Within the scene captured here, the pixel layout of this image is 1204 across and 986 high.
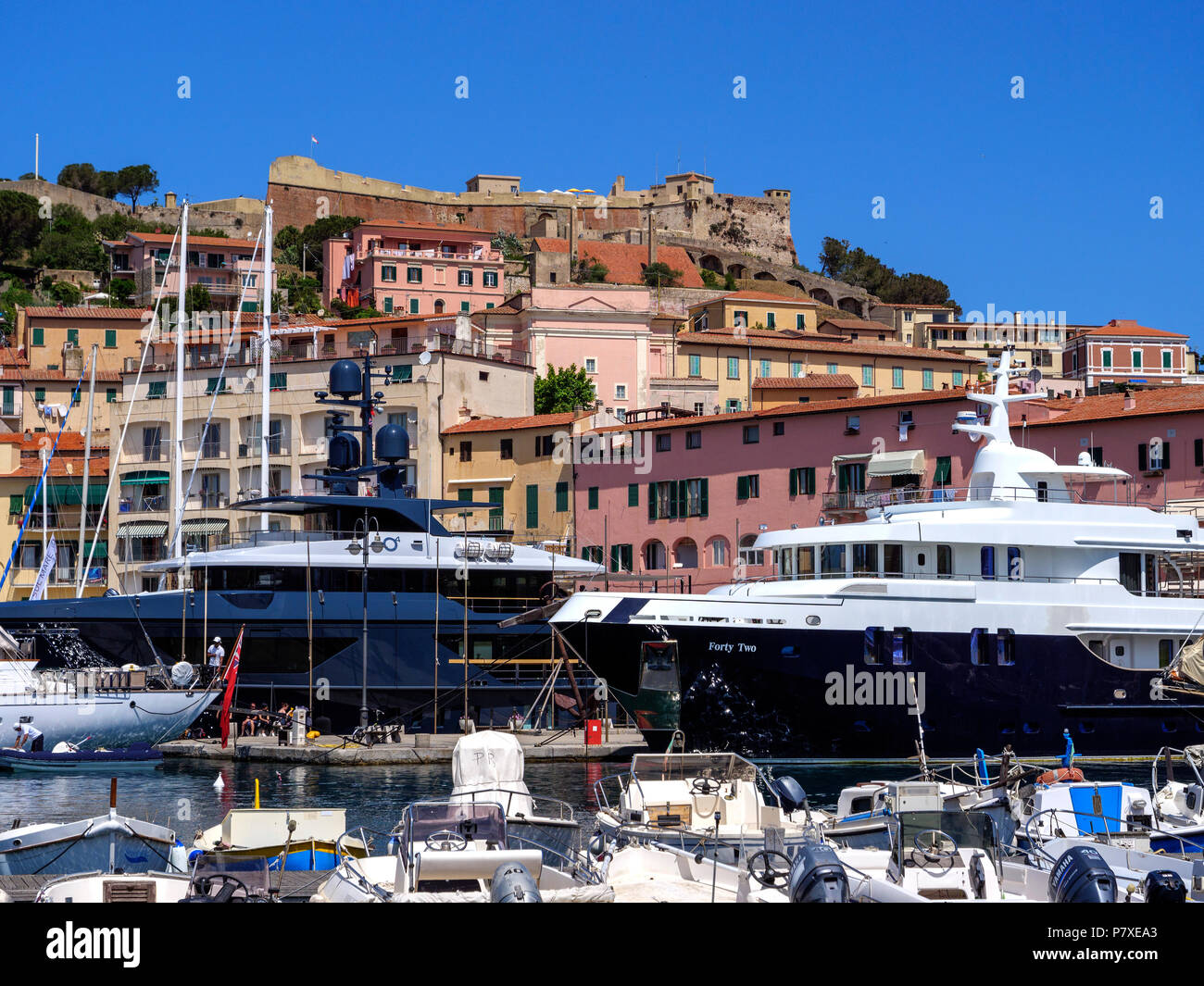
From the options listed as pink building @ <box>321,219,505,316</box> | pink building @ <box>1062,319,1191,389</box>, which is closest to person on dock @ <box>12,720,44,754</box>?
pink building @ <box>321,219,505,316</box>

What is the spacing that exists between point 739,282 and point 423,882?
108019 millimetres

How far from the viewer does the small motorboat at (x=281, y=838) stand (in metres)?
19.0

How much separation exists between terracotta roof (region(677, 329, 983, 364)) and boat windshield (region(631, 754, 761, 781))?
58009 millimetres

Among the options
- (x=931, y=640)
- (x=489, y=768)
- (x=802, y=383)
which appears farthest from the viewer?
(x=802, y=383)

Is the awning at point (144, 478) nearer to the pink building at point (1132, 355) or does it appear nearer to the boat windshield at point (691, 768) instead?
the boat windshield at point (691, 768)

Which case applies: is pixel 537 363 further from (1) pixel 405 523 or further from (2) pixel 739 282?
(2) pixel 739 282

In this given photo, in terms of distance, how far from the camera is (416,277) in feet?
325

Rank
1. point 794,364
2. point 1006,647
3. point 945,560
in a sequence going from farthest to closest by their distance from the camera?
1. point 794,364
2. point 945,560
3. point 1006,647

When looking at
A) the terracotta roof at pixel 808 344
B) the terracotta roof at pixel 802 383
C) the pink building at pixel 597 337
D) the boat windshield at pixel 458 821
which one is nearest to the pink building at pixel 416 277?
the pink building at pixel 597 337

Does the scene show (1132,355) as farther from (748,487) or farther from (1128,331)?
(748,487)

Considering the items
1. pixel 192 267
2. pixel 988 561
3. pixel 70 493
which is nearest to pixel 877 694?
pixel 988 561

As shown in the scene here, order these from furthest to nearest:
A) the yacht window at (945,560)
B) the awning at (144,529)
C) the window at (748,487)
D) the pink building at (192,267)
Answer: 1. the pink building at (192,267)
2. the awning at (144,529)
3. the window at (748,487)
4. the yacht window at (945,560)

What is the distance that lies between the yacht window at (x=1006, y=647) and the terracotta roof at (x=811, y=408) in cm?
1699

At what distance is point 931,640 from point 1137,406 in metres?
19.0
